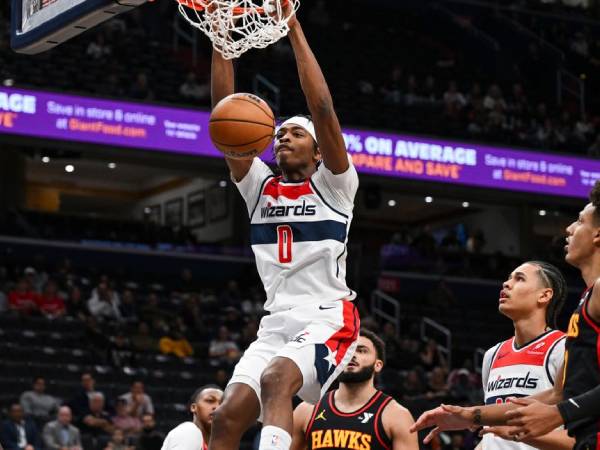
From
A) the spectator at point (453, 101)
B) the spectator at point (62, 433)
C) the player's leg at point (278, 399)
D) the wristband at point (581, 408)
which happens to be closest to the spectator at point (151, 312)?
the spectator at point (62, 433)

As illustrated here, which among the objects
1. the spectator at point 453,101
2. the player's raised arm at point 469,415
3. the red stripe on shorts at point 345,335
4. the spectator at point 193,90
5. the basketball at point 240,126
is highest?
the spectator at point 453,101

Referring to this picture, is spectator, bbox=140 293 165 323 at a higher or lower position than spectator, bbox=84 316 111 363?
higher

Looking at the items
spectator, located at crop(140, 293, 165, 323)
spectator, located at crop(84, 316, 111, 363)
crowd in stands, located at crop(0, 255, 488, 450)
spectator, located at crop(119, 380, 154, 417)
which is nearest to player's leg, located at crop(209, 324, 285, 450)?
crowd in stands, located at crop(0, 255, 488, 450)

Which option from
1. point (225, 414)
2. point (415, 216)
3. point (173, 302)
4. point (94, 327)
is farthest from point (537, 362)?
point (415, 216)

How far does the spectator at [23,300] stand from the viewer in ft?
60.1

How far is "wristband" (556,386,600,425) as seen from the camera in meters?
4.65

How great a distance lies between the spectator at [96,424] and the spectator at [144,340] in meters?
3.04

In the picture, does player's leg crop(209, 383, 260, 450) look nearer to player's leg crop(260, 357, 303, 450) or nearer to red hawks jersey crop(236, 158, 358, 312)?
player's leg crop(260, 357, 303, 450)

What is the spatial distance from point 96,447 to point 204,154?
9176mm

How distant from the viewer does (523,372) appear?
23.2ft

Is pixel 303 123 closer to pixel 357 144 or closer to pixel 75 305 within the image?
pixel 75 305

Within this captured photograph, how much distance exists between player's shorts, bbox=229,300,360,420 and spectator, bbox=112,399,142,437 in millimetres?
9109

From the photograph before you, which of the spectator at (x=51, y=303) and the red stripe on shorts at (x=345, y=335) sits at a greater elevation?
the spectator at (x=51, y=303)

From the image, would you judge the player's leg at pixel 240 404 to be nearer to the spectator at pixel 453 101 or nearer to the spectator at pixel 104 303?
the spectator at pixel 104 303
